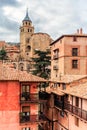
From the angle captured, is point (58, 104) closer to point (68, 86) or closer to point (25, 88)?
point (68, 86)

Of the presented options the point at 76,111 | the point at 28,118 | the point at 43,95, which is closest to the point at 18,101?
the point at 28,118

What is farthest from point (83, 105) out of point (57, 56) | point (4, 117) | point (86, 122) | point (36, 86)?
point (57, 56)

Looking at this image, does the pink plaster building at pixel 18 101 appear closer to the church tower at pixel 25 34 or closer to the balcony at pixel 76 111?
the balcony at pixel 76 111

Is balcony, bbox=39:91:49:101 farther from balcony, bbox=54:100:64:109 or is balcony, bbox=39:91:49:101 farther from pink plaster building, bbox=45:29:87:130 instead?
balcony, bbox=54:100:64:109

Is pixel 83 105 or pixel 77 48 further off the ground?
pixel 77 48

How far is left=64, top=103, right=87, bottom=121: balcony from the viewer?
33.2 meters

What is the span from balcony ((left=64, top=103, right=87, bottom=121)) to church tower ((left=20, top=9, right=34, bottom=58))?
3799 inches

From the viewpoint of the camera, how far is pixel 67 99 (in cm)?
4081

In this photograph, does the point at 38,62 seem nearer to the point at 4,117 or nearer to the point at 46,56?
the point at 46,56

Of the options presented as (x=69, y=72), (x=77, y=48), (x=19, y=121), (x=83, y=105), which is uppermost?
(x=77, y=48)

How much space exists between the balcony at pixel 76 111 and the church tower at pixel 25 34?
96494 millimetres

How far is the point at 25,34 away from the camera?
470 feet

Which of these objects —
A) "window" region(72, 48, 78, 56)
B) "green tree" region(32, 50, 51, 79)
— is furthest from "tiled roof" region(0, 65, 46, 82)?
"green tree" region(32, 50, 51, 79)

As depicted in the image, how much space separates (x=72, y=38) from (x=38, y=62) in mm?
15347
